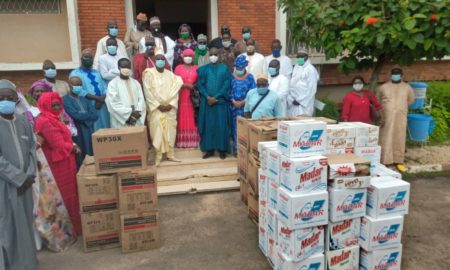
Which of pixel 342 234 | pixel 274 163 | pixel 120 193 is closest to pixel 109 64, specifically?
pixel 120 193

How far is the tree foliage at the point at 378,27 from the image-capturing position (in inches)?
209

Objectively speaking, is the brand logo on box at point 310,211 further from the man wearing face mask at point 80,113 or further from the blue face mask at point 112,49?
the blue face mask at point 112,49

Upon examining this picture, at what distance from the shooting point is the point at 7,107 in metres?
3.59

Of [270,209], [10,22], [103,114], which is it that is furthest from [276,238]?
[10,22]

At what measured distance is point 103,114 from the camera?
250 inches

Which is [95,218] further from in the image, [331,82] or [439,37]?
[331,82]

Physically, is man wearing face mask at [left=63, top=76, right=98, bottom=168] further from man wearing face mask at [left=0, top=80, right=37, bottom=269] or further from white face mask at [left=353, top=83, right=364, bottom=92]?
white face mask at [left=353, top=83, right=364, bottom=92]

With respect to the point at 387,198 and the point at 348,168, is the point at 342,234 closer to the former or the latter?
the point at 387,198

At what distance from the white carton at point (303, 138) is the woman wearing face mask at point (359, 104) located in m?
3.28

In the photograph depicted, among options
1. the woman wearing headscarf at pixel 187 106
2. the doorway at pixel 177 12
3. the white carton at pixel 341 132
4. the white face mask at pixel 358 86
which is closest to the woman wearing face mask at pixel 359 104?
the white face mask at pixel 358 86

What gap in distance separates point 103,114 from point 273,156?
3.67m

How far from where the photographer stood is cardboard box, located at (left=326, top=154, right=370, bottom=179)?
3445mm

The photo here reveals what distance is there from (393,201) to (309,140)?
40.0 inches

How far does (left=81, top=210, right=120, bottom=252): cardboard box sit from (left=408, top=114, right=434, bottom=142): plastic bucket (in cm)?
616
